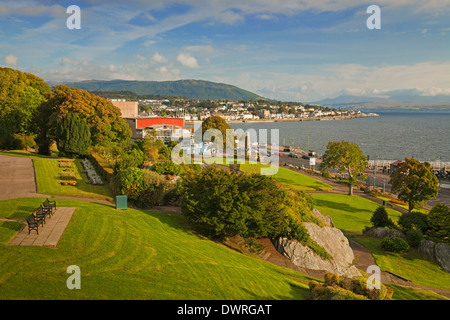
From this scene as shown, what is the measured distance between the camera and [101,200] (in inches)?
733

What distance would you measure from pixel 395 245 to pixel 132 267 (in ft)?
50.6

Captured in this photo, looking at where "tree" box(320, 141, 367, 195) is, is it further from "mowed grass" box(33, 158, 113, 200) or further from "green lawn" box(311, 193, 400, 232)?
"mowed grass" box(33, 158, 113, 200)

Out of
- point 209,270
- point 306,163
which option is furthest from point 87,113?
point 306,163

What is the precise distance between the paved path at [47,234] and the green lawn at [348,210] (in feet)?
66.8

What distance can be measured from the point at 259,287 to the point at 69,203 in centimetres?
1095

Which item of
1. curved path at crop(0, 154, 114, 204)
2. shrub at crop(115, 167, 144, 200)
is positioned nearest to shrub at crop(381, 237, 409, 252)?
shrub at crop(115, 167, 144, 200)

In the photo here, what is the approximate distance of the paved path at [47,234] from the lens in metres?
10.6

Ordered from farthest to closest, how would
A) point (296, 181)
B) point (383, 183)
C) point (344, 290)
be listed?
point (383, 183), point (296, 181), point (344, 290)

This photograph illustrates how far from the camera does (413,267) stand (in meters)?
16.9

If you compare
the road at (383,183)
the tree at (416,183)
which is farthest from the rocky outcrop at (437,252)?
the road at (383,183)

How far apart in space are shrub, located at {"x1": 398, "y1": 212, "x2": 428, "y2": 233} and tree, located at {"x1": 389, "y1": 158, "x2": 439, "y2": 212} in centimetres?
881

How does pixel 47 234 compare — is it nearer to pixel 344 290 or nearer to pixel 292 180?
pixel 344 290

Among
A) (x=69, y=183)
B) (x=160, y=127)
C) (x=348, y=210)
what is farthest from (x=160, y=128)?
(x=69, y=183)

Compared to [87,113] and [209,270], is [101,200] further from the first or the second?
[87,113]
